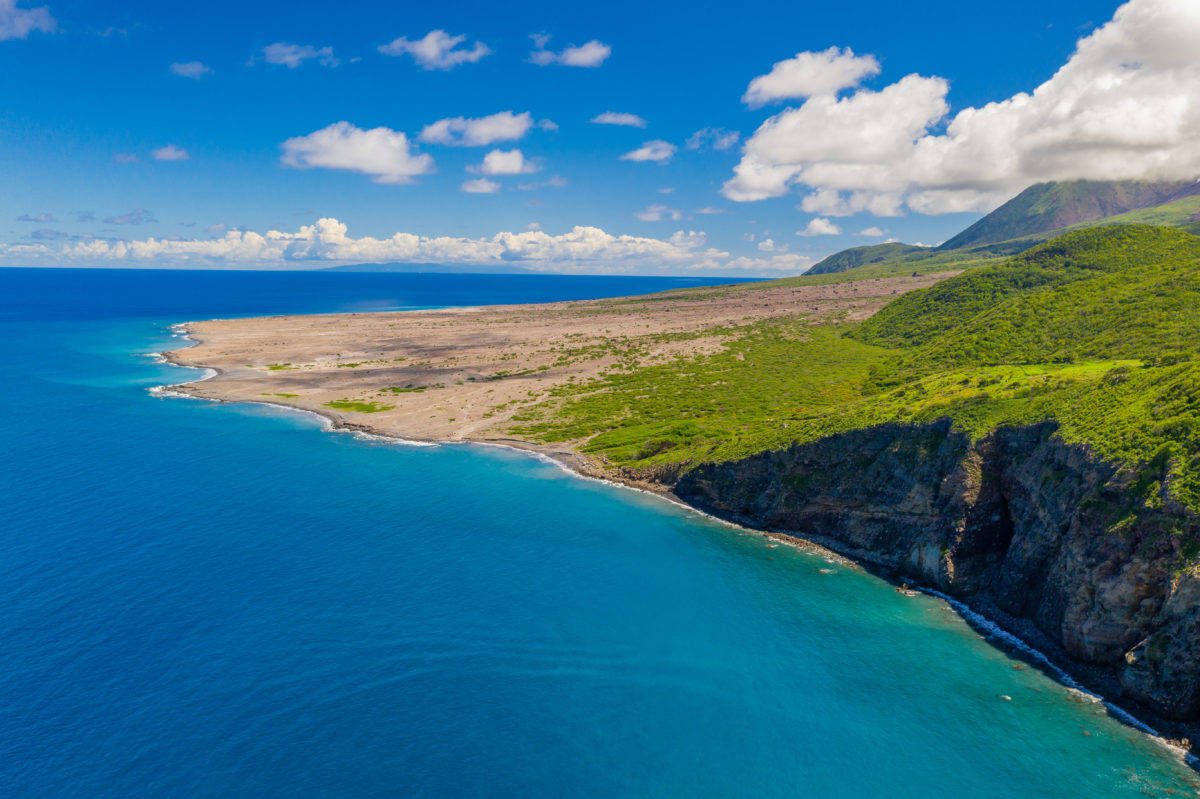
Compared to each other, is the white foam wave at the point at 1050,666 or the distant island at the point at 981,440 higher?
the distant island at the point at 981,440

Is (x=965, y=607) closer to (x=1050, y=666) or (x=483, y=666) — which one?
(x=1050, y=666)

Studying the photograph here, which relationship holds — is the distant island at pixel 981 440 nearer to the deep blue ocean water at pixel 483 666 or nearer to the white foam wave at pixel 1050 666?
the white foam wave at pixel 1050 666

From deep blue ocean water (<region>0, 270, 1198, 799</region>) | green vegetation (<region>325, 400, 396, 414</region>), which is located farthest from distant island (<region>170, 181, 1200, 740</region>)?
deep blue ocean water (<region>0, 270, 1198, 799</region>)

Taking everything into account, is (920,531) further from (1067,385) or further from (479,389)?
(479,389)

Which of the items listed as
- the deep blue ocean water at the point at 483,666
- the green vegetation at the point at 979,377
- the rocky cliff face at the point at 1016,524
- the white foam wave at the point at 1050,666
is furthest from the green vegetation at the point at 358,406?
the white foam wave at the point at 1050,666

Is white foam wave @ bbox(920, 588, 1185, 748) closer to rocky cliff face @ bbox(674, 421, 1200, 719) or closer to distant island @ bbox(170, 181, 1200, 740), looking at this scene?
distant island @ bbox(170, 181, 1200, 740)

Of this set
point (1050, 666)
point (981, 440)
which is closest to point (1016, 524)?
point (981, 440)
